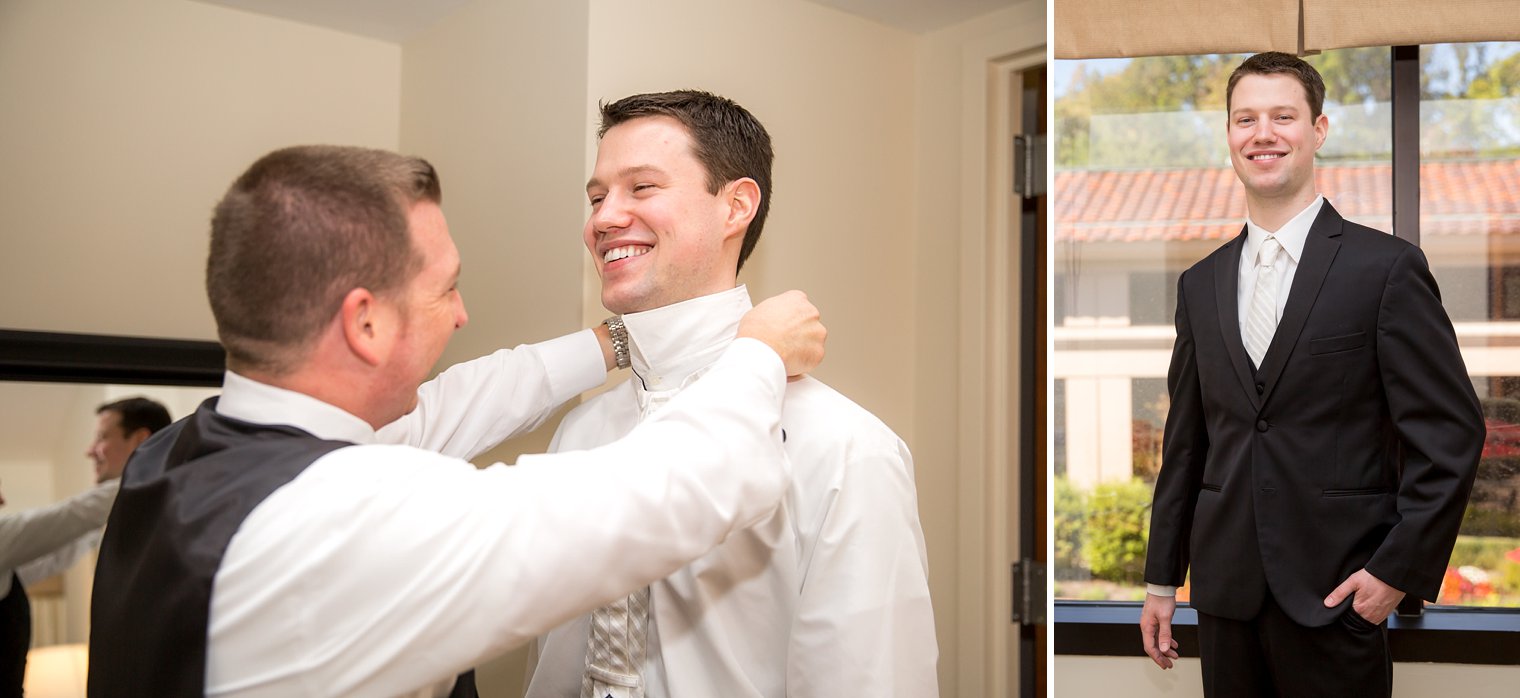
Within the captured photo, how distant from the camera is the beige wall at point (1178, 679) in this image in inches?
46.4

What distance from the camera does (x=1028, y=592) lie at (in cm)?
230

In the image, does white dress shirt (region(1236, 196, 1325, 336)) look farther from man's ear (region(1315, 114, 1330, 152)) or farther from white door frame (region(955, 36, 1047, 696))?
white door frame (region(955, 36, 1047, 696))

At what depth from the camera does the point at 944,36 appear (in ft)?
7.66

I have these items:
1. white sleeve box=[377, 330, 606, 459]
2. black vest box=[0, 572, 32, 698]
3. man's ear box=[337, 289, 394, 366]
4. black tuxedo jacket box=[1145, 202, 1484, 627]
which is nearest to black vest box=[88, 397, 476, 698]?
man's ear box=[337, 289, 394, 366]

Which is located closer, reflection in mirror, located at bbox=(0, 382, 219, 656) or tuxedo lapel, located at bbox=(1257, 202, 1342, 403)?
tuxedo lapel, located at bbox=(1257, 202, 1342, 403)

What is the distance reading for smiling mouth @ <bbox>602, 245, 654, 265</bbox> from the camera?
5.17 feet

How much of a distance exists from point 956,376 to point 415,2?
148 cm

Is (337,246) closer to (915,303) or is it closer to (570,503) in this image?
(570,503)

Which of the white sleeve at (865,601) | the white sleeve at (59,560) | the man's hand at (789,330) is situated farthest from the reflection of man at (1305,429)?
the white sleeve at (59,560)

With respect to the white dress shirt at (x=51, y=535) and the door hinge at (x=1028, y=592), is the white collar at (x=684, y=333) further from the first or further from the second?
the white dress shirt at (x=51, y=535)

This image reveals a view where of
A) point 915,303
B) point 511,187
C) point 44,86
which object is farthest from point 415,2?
point 915,303

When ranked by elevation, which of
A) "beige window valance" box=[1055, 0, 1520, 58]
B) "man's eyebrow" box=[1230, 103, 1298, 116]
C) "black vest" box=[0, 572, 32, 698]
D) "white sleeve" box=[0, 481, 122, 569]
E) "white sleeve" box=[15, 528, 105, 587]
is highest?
"beige window valance" box=[1055, 0, 1520, 58]

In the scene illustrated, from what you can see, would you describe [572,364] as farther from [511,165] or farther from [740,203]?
[511,165]

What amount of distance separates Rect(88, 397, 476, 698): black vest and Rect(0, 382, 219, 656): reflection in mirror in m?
1.24
